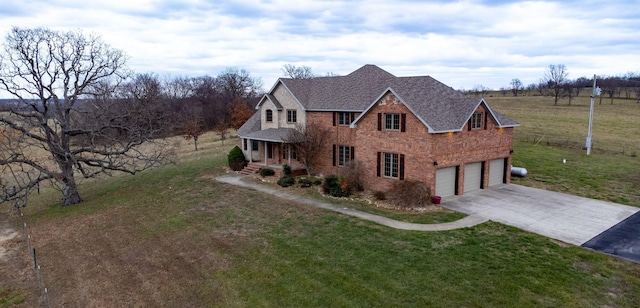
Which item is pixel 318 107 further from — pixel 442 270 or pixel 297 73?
pixel 297 73

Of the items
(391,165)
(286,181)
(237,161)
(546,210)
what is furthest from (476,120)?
(237,161)

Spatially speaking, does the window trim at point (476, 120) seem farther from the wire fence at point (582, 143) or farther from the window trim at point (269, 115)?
the wire fence at point (582, 143)

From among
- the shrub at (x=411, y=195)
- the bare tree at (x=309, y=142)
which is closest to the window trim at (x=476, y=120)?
the shrub at (x=411, y=195)

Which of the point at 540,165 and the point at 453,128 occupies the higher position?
the point at 453,128

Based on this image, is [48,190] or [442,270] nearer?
[442,270]

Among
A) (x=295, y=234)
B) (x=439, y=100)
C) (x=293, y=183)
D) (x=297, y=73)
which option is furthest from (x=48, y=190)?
(x=297, y=73)

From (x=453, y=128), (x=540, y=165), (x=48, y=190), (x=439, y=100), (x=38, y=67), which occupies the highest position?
(x=38, y=67)

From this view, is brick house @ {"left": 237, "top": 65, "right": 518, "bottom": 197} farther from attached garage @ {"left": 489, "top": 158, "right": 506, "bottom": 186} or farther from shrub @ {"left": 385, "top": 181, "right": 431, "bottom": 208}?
shrub @ {"left": 385, "top": 181, "right": 431, "bottom": 208}
